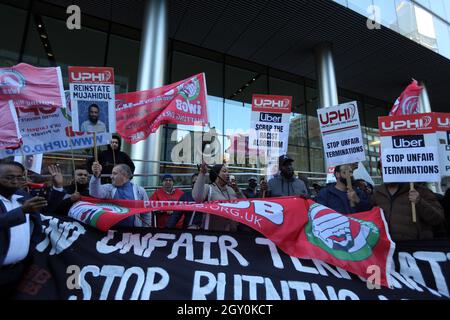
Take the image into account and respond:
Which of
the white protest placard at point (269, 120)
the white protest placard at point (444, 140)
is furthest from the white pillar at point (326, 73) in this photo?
the white protest placard at point (444, 140)

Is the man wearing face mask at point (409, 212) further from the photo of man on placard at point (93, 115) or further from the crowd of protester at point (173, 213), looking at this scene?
the photo of man on placard at point (93, 115)

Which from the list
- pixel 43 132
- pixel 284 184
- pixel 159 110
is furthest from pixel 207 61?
pixel 43 132

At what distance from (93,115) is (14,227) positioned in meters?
2.12

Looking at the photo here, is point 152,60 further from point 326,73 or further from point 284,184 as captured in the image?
point 326,73

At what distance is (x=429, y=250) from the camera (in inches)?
113

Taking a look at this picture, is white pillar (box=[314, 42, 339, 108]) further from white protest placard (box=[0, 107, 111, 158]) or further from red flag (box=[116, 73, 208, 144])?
white protest placard (box=[0, 107, 111, 158])

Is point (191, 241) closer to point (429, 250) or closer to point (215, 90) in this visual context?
point (429, 250)

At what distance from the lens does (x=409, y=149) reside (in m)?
3.57

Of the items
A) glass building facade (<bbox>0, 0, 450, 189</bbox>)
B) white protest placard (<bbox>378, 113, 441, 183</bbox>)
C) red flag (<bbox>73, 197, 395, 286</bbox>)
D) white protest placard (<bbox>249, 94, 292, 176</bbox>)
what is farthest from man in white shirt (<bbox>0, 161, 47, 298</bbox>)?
glass building facade (<bbox>0, 0, 450, 189</bbox>)

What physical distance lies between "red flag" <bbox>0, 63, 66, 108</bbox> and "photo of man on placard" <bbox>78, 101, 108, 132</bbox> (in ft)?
1.29

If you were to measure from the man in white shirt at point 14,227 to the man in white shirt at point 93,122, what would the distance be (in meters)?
1.52

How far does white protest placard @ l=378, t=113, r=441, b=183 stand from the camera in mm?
3379

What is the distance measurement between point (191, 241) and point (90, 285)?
3.17ft

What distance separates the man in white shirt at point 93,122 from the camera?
4109mm
